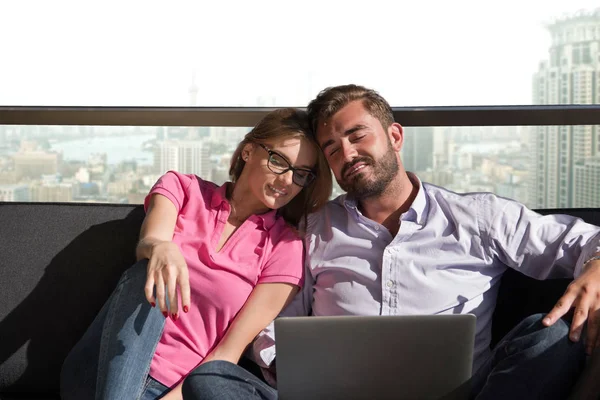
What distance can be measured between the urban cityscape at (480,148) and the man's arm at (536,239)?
191 centimetres

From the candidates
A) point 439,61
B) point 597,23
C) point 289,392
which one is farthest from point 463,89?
point 289,392

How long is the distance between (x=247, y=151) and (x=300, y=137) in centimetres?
16

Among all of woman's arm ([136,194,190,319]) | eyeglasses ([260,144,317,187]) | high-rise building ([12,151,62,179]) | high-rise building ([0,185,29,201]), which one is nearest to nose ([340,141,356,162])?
eyeglasses ([260,144,317,187])

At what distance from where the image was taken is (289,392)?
4.39 feet

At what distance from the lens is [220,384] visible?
143 centimetres

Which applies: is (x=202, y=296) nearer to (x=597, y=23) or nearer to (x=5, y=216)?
(x=5, y=216)

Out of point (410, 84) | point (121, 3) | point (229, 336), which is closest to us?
point (229, 336)

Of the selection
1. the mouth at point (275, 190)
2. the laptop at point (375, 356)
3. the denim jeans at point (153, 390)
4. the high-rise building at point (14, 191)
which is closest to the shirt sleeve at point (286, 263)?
the mouth at point (275, 190)

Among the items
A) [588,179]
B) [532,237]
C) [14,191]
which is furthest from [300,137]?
[14,191]

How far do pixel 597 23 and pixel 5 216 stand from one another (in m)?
3.27

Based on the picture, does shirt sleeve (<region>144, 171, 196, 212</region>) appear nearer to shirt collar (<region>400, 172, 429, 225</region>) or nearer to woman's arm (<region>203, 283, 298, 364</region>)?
woman's arm (<region>203, 283, 298, 364</region>)

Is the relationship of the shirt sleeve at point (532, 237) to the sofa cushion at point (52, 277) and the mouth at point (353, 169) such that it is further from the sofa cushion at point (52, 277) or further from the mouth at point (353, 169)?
the sofa cushion at point (52, 277)

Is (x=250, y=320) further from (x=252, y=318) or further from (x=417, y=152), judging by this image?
(x=417, y=152)

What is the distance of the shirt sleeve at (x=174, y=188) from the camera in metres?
1.84
